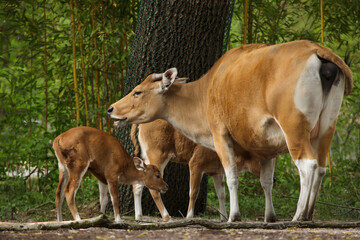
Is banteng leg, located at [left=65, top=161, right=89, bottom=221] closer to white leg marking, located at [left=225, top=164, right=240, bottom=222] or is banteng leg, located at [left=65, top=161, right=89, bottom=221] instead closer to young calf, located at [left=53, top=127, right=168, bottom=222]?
A: young calf, located at [left=53, top=127, right=168, bottom=222]

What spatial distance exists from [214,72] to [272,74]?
1201mm

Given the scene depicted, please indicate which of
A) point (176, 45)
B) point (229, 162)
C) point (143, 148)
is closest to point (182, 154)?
point (143, 148)

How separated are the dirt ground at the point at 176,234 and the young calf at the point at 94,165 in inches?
58.4

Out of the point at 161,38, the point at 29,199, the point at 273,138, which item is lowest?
the point at 29,199

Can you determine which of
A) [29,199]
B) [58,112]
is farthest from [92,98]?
[29,199]

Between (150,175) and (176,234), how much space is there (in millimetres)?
2211

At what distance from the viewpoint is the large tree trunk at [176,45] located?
7.63 metres

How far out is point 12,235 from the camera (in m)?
4.54

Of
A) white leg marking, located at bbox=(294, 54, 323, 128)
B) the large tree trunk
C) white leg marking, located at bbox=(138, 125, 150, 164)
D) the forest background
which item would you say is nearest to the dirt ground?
white leg marking, located at bbox=(294, 54, 323, 128)

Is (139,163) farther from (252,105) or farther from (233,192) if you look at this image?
(252,105)

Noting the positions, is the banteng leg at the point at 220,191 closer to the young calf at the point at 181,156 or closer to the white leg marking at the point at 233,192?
the young calf at the point at 181,156

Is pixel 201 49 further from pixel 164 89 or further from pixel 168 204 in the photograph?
pixel 168 204

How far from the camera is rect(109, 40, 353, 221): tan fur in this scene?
16.8ft

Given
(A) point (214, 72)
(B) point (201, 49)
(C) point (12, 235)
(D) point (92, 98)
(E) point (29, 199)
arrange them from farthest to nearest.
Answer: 1. (D) point (92, 98)
2. (E) point (29, 199)
3. (B) point (201, 49)
4. (A) point (214, 72)
5. (C) point (12, 235)
